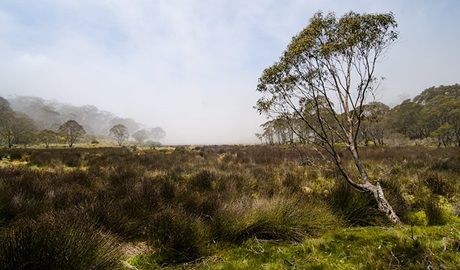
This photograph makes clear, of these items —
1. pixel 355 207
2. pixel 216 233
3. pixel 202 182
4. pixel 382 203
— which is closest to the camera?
pixel 216 233

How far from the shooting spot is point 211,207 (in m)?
4.04

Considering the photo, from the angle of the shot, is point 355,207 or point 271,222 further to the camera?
point 355,207

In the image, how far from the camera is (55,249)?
6.39 ft

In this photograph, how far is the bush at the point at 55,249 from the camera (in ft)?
5.97

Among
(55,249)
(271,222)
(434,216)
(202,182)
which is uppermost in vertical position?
(55,249)

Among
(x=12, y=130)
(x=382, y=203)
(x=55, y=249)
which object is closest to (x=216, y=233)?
(x=55, y=249)

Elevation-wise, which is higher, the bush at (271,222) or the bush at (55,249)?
the bush at (55,249)

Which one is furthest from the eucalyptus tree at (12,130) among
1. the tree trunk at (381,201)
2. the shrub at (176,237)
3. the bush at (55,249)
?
the tree trunk at (381,201)

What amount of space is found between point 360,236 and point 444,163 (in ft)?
31.2

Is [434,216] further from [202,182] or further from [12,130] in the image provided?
[12,130]

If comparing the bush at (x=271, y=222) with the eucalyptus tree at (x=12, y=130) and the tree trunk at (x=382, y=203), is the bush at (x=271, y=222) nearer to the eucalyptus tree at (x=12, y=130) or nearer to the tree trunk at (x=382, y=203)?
the tree trunk at (x=382, y=203)

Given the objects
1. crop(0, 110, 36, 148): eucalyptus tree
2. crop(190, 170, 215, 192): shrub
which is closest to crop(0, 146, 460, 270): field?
crop(190, 170, 215, 192): shrub

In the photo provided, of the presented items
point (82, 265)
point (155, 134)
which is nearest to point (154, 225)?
point (82, 265)

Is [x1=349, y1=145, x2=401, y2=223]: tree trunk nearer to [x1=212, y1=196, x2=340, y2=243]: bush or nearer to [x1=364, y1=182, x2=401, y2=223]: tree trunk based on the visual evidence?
[x1=364, y1=182, x2=401, y2=223]: tree trunk
